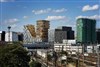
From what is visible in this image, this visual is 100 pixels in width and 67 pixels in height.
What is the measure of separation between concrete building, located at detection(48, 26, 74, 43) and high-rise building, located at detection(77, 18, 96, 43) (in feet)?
49.4

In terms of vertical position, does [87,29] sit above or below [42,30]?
below

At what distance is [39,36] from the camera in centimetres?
9106

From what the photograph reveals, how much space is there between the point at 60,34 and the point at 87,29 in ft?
67.1

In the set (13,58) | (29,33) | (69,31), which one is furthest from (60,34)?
(13,58)

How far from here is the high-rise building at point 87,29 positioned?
6669 centimetres

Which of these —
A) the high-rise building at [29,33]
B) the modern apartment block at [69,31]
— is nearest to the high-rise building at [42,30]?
the high-rise building at [29,33]

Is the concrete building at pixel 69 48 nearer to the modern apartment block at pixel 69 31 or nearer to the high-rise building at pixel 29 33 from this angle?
the modern apartment block at pixel 69 31

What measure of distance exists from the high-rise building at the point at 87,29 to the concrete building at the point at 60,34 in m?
15.1

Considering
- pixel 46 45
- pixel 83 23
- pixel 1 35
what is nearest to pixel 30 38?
pixel 46 45

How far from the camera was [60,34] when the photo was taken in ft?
284

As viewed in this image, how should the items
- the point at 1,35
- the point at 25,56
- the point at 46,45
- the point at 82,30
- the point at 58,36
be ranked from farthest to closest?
the point at 58,36, the point at 46,45, the point at 1,35, the point at 82,30, the point at 25,56

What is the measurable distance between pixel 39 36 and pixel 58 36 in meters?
5.94

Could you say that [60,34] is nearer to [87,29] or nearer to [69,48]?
[87,29]

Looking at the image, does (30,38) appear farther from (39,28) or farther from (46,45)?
(46,45)
